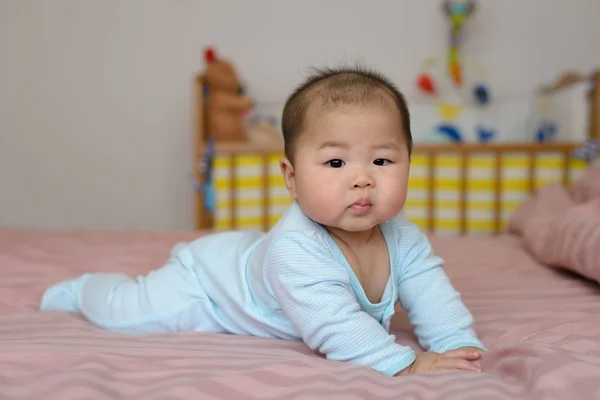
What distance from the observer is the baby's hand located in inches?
30.4

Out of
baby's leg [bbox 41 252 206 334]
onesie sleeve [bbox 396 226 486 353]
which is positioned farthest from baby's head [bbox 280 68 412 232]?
baby's leg [bbox 41 252 206 334]

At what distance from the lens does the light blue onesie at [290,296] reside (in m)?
0.80

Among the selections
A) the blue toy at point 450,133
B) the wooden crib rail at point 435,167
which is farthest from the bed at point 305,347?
the blue toy at point 450,133

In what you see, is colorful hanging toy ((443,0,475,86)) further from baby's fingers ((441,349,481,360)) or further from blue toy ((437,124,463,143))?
baby's fingers ((441,349,481,360))

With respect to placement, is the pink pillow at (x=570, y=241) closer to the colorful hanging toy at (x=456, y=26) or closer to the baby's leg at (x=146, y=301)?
the baby's leg at (x=146, y=301)

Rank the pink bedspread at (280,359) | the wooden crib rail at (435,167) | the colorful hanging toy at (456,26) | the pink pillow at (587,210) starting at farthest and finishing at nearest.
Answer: the colorful hanging toy at (456,26) < the wooden crib rail at (435,167) < the pink pillow at (587,210) < the pink bedspread at (280,359)

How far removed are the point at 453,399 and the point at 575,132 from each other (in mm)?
2052

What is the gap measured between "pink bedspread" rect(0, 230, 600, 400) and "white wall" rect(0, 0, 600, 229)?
167 centimetres

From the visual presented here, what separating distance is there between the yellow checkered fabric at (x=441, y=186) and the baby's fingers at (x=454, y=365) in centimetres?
162

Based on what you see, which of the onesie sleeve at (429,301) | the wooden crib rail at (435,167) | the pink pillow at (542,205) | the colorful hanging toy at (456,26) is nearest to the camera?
the onesie sleeve at (429,301)

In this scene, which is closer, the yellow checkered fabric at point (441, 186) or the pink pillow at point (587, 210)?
the pink pillow at point (587, 210)

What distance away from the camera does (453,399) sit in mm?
623

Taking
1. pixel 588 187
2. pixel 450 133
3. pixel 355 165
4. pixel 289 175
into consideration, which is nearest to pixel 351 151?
pixel 355 165

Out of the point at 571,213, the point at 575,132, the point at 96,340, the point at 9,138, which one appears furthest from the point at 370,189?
the point at 9,138
